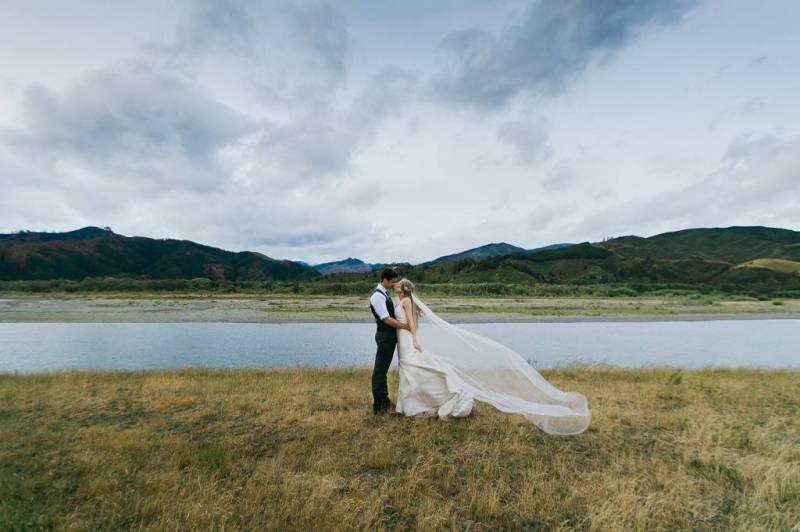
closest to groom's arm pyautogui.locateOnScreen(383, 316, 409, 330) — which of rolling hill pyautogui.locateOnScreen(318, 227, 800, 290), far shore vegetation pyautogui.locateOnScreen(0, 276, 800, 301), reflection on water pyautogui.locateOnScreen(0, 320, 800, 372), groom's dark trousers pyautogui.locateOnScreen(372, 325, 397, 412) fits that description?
groom's dark trousers pyautogui.locateOnScreen(372, 325, 397, 412)

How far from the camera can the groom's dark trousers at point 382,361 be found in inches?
346

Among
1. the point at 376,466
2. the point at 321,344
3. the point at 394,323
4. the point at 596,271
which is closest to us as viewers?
the point at 376,466

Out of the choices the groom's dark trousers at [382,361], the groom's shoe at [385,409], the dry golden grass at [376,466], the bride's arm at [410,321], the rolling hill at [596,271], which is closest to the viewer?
the dry golden grass at [376,466]

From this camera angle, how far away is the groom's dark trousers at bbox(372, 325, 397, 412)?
346 inches

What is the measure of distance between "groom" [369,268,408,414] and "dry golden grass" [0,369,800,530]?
1.57ft

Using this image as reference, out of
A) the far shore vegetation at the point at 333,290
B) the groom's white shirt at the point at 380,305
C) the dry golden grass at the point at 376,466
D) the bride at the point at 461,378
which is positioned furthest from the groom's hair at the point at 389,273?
the far shore vegetation at the point at 333,290

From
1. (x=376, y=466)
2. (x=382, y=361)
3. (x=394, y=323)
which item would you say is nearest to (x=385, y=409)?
(x=382, y=361)

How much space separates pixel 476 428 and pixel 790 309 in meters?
74.4

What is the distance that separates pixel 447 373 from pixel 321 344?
20311 millimetres

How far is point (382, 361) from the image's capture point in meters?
8.80

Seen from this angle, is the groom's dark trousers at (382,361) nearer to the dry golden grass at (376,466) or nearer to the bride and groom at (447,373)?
the bride and groom at (447,373)

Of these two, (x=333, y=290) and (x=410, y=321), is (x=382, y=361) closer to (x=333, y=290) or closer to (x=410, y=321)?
(x=410, y=321)

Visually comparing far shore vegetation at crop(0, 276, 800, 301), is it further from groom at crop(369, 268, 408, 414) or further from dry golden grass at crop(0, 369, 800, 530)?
groom at crop(369, 268, 408, 414)

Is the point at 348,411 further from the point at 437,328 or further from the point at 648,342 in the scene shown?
the point at 648,342
